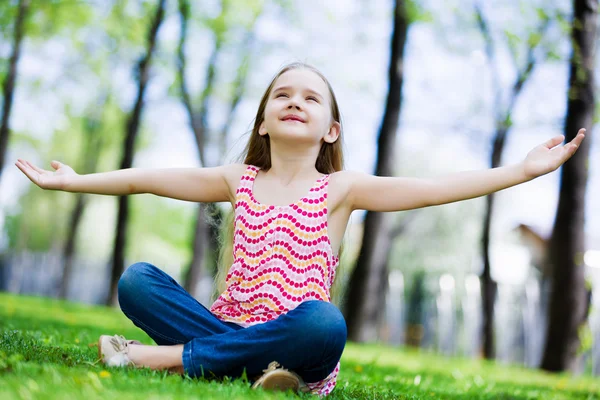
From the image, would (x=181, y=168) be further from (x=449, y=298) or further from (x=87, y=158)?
(x=87, y=158)

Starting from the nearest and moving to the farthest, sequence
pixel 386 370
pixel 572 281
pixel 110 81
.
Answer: pixel 386 370 → pixel 572 281 → pixel 110 81

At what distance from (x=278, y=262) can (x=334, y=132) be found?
2.81 feet

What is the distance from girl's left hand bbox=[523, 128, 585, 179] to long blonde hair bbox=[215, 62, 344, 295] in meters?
1.00

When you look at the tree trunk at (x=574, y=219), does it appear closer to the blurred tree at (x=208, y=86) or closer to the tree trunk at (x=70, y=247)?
the blurred tree at (x=208, y=86)

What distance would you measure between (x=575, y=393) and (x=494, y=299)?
8320 mm

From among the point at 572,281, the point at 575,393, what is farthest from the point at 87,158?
the point at 575,393

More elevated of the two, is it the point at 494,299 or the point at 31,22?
the point at 31,22

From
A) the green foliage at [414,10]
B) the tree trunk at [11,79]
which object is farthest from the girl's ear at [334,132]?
the tree trunk at [11,79]

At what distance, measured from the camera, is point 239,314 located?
293cm

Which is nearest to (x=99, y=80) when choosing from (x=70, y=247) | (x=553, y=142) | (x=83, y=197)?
(x=83, y=197)

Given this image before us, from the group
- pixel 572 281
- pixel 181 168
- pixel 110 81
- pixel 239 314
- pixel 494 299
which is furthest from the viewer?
pixel 110 81

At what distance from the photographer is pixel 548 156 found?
2877mm

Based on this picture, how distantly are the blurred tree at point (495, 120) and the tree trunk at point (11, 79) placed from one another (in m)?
9.55

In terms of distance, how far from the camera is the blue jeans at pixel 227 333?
2.58 metres
